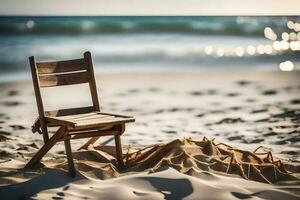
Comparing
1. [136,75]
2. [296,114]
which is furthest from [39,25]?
[296,114]

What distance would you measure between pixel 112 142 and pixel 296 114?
3.41 metres

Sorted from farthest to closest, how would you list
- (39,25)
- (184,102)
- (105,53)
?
(39,25) < (105,53) < (184,102)

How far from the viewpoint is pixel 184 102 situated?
405 inches

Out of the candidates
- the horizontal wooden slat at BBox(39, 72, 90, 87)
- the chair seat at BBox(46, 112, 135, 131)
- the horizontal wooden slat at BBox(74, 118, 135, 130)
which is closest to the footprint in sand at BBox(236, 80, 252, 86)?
the horizontal wooden slat at BBox(39, 72, 90, 87)

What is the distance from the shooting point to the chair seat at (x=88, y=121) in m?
4.81

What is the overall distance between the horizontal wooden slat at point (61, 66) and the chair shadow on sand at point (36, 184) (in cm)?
107

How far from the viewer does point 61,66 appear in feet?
18.7

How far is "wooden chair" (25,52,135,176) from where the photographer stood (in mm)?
4989

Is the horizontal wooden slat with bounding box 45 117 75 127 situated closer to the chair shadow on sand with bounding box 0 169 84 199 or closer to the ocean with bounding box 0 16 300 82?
the chair shadow on sand with bounding box 0 169 84 199

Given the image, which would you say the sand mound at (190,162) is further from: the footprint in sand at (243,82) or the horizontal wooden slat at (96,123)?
the footprint in sand at (243,82)

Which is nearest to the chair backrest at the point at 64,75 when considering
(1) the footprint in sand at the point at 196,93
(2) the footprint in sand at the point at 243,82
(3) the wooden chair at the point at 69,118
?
(3) the wooden chair at the point at 69,118

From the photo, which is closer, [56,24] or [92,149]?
[92,149]

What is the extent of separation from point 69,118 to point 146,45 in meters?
21.3

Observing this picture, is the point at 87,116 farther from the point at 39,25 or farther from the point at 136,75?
the point at 39,25
